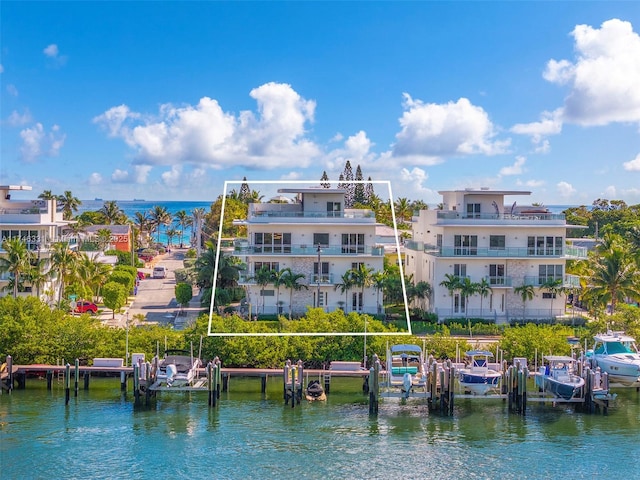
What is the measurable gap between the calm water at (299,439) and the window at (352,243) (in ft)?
28.8

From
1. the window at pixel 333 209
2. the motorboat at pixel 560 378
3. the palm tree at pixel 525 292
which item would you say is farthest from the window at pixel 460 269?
the motorboat at pixel 560 378

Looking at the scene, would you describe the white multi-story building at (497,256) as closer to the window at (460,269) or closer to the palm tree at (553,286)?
the window at (460,269)

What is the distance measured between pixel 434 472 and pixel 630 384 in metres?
12.3

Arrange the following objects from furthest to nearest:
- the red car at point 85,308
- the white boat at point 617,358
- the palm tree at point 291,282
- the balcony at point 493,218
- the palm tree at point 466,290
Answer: the red car at point 85,308 < the balcony at point 493,218 < the palm tree at point 466,290 < the palm tree at point 291,282 < the white boat at point 617,358

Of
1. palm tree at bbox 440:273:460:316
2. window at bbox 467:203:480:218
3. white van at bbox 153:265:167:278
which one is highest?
window at bbox 467:203:480:218

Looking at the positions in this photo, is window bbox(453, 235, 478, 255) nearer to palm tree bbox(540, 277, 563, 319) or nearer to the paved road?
palm tree bbox(540, 277, 563, 319)

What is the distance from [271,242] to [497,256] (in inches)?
492

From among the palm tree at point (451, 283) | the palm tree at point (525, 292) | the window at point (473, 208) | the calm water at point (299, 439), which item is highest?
the window at point (473, 208)

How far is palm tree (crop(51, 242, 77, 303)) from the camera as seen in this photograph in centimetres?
4150

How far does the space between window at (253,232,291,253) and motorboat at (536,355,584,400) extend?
42.5ft

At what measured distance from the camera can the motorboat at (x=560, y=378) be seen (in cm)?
2884

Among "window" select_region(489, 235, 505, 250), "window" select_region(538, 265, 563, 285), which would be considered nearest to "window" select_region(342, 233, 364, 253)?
"window" select_region(489, 235, 505, 250)

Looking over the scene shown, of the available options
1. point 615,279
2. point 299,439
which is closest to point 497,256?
point 615,279

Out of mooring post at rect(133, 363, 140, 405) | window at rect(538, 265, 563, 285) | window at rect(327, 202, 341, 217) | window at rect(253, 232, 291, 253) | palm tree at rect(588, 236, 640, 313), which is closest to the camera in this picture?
mooring post at rect(133, 363, 140, 405)
